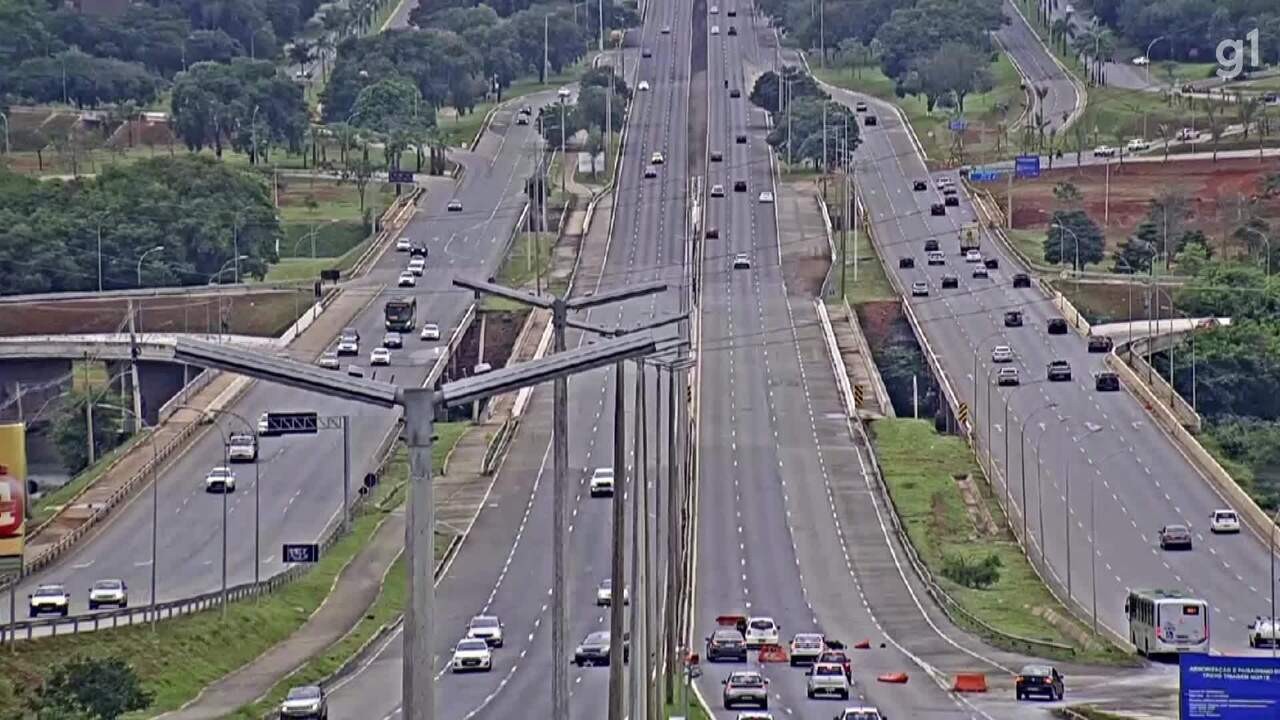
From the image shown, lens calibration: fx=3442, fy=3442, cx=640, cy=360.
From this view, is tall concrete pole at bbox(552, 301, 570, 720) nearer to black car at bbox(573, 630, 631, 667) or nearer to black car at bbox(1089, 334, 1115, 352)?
black car at bbox(573, 630, 631, 667)

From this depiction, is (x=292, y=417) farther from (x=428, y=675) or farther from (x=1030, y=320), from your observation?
(x=428, y=675)

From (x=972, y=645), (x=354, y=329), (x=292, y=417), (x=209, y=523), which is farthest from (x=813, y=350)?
(x=972, y=645)

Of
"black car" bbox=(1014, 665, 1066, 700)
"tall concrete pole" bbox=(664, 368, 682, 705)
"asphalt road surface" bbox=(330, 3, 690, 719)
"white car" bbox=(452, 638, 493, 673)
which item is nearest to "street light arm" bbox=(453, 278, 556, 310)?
"asphalt road surface" bbox=(330, 3, 690, 719)

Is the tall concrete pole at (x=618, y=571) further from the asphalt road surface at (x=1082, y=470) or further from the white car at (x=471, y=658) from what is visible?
the asphalt road surface at (x=1082, y=470)

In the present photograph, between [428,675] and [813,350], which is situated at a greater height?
[428,675]

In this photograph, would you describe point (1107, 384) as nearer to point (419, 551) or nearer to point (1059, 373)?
point (1059, 373)

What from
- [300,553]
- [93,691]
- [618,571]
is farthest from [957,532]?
[618,571]
